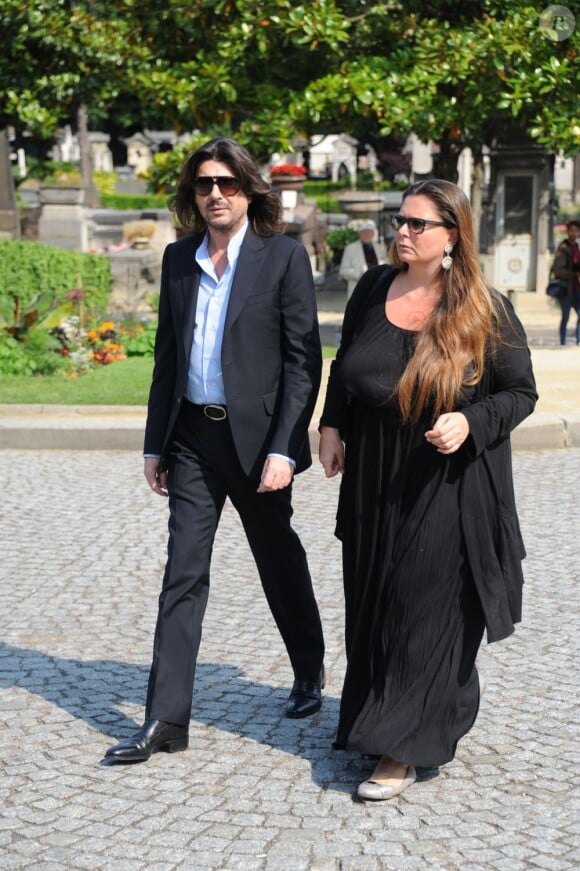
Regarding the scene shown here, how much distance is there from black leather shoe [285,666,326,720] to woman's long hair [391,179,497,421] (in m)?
1.19

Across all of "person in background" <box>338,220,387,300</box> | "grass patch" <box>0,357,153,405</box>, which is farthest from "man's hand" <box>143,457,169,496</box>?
"person in background" <box>338,220,387,300</box>

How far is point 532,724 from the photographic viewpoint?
197 inches

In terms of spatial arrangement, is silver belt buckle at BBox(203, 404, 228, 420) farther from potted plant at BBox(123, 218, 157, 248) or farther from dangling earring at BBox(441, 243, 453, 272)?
potted plant at BBox(123, 218, 157, 248)

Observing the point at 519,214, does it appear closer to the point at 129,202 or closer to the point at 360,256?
the point at 360,256

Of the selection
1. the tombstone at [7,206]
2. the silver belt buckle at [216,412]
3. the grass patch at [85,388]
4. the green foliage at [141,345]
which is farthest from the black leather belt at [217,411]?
the tombstone at [7,206]

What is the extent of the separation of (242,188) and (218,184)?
9cm

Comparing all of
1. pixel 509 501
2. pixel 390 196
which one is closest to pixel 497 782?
pixel 509 501

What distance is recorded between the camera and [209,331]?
4.68m

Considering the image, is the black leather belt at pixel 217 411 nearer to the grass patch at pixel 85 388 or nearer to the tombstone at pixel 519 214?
the grass patch at pixel 85 388

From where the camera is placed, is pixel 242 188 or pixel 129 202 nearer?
pixel 242 188

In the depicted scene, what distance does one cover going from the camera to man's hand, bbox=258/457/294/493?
4586 mm

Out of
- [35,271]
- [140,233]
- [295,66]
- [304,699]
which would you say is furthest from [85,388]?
[140,233]

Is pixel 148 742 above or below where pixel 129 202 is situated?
below

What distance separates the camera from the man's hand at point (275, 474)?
4.59 metres
